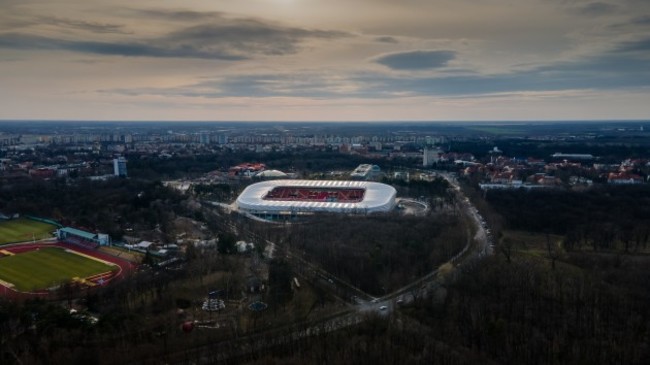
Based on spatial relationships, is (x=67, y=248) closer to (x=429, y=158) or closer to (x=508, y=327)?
(x=508, y=327)

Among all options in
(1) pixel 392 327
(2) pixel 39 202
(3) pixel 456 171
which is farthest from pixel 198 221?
(3) pixel 456 171

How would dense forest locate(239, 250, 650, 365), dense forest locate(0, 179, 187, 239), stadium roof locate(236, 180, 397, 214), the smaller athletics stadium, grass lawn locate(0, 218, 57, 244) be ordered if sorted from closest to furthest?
dense forest locate(239, 250, 650, 365), grass lawn locate(0, 218, 57, 244), dense forest locate(0, 179, 187, 239), stadium roof locate(236, 180, 397, 214), the smaller athletics stadium

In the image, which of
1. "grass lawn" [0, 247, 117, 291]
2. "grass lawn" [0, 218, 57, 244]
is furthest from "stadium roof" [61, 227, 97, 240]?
"grass lawn" [0, 247, 117, 291]

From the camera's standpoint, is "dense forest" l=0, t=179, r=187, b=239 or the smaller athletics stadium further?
the smaller athletics stadium

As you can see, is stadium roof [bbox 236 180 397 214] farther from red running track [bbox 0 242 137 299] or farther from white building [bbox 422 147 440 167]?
white building [bbox 422 147 440 167]

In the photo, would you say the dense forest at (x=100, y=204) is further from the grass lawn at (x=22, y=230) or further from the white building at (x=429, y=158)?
the white building at (x=429, y=158)
